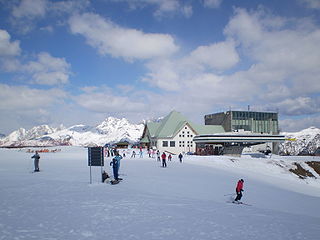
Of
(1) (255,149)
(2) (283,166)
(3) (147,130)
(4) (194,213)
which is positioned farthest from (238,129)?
(4) (194,213)

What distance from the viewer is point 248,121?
286 ft

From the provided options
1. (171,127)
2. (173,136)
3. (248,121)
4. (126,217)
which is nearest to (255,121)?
(248,121)

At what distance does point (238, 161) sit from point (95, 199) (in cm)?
3773

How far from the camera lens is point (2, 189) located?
1462cm

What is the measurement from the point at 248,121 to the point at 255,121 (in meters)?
2.30

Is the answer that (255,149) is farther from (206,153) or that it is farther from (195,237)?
(195,237)

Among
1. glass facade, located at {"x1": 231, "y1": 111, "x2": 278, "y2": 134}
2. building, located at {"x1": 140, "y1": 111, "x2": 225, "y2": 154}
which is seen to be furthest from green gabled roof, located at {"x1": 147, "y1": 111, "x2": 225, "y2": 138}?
glass facade, located at {"x1": 231, "y1": 111, "x2": 278, "y2": 134}

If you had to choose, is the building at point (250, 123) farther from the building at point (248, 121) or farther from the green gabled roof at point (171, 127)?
the green gabled roof at point (171, 127)

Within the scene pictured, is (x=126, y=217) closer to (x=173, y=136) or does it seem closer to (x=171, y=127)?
(x=173, y=136)

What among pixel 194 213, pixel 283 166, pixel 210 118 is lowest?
pixel 283 166

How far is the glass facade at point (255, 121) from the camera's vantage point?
84.9 metres

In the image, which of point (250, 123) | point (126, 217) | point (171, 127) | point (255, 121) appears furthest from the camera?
point (255, 121)

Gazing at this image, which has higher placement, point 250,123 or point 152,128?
point 250,123

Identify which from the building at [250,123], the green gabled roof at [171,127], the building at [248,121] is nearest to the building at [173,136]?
the green gabled roof at [171,127]
